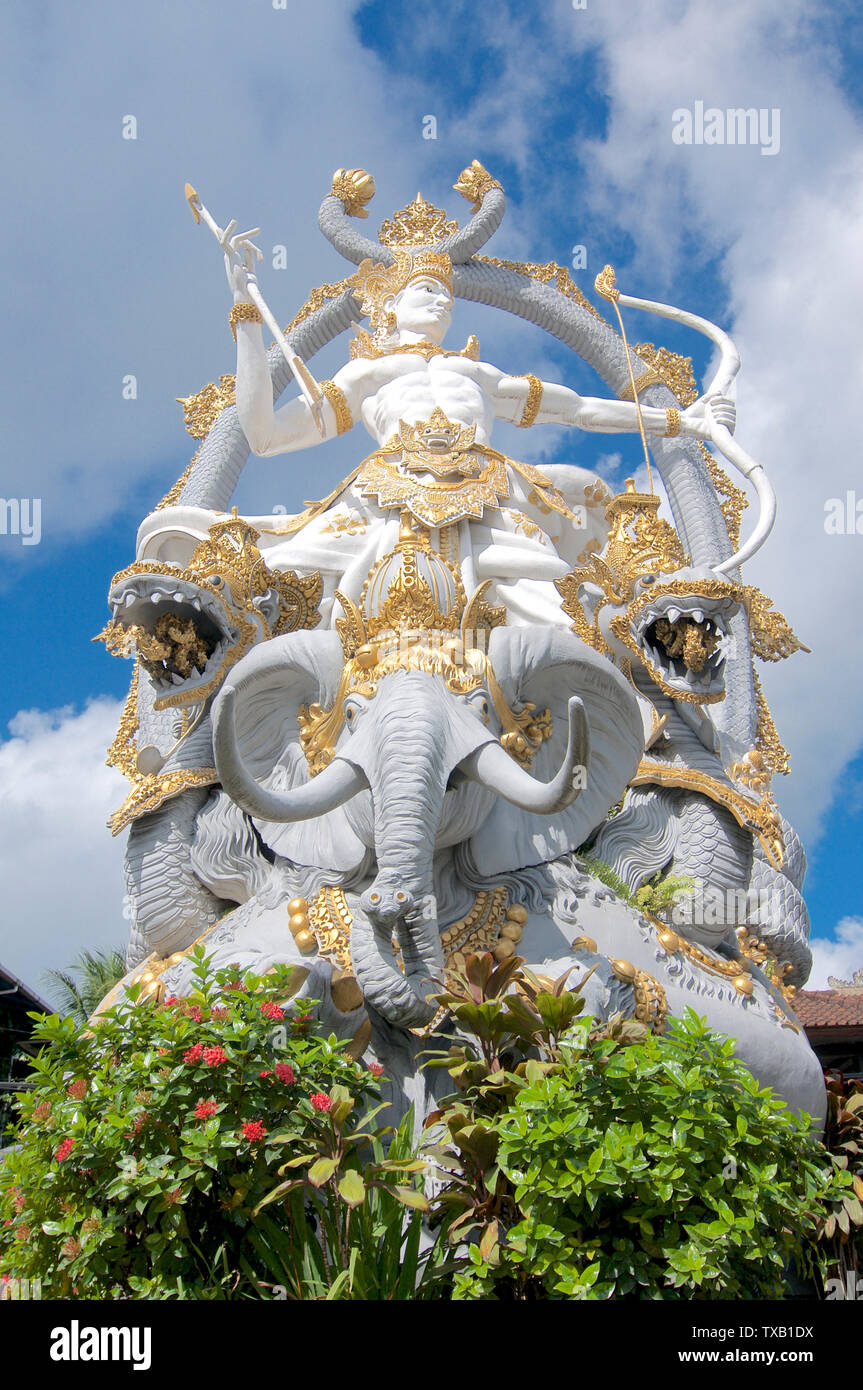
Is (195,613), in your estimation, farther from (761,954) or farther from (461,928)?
(761,954)

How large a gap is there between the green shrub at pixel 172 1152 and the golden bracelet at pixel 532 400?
5606 mm

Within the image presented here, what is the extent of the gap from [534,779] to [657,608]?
184 centimetres

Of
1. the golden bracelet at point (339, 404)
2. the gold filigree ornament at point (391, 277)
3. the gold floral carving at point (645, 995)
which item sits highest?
the gold filigree ornament at point (391, 277)

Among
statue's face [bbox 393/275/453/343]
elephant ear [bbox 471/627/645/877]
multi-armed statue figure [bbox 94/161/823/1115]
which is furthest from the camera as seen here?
statue's face [bbox 393/275/453/343]

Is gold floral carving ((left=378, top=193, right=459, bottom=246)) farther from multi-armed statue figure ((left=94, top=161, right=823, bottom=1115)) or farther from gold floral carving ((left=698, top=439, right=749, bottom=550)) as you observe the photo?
gold floral carving ((left=698, top=439, right=749, bottom=550))

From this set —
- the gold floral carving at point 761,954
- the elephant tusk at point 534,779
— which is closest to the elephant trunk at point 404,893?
the elephant tusk at point 534,779

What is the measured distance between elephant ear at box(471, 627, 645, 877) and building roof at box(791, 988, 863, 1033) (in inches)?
254

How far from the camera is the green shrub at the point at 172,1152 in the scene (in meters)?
4.34

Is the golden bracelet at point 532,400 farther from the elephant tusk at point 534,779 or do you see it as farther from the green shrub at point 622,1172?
the green shrub at point 622,1172

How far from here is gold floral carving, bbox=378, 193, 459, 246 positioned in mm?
10039

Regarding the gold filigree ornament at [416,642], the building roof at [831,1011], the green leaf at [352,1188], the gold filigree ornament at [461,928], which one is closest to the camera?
the green leaf at [352,1188]

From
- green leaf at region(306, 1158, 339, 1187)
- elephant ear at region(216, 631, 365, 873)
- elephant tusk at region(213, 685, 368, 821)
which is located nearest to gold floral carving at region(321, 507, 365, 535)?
elephant ear at region(216, 631, 365, 873)

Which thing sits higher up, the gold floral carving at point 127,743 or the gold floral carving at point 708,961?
the gold floral carving at point 127,743
